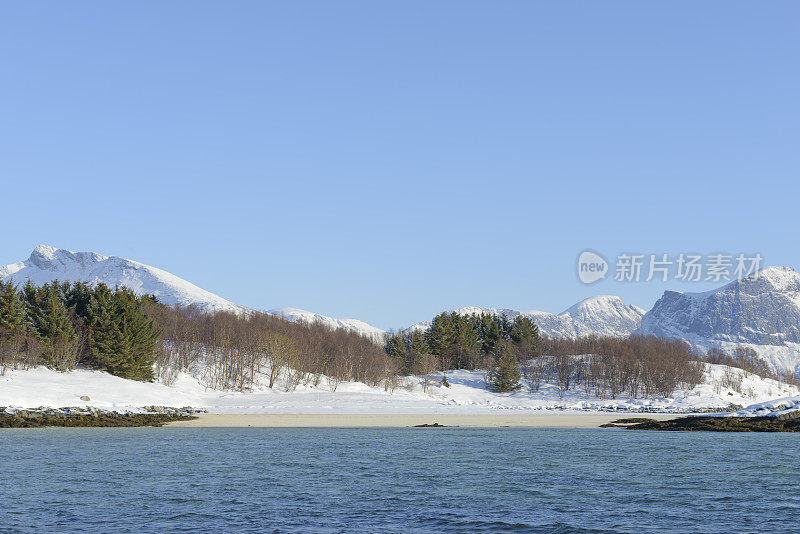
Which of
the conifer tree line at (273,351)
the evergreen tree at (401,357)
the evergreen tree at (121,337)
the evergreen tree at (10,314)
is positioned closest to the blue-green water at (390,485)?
the evergreen tree at (121,337)

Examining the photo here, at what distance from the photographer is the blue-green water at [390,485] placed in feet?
74.6

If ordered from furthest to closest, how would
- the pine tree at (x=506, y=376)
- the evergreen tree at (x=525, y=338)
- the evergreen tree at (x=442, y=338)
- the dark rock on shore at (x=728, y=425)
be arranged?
the evergreen tree at (x=525, y=338) < the evergreen tree at (x=442, y=338) < the pine tree at (x=506, y=376) < the dark rock on shore at (x=728, y=425)

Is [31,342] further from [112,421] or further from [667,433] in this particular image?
[667,433]

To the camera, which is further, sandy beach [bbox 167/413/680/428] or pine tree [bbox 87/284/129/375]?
pine tree [bbox 87/284/129/375]

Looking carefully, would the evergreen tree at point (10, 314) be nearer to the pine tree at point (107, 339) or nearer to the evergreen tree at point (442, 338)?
the pine tree at point (107, 339)

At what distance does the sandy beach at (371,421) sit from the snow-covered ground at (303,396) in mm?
5808

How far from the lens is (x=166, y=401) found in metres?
81.0

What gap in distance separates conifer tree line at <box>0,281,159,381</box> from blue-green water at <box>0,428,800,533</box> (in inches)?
1449

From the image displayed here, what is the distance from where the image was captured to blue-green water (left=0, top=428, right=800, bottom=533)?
22.7 m

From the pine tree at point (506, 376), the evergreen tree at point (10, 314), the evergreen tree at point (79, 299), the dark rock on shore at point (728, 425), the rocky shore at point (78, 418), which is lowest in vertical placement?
the rocky shore at point (78, 418)

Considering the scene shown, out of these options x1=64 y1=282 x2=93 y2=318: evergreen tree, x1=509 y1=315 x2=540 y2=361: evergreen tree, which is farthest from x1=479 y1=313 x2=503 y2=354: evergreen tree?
x1=64 y1=282 x2=93 y2=318: evergreen tree

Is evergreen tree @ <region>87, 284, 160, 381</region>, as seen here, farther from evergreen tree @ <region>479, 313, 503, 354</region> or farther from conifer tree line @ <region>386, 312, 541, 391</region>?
evergreen tree @ <region>479, 313, 503, 354</region>

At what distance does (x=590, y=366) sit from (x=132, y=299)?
328 feet

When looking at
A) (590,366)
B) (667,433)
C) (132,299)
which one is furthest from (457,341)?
(667,433)
